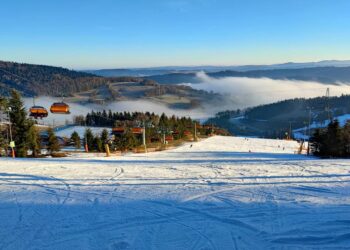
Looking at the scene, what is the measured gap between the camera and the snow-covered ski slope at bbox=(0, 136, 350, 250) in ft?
22.9

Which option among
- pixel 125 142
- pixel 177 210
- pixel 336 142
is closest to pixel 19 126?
pixel 125 142

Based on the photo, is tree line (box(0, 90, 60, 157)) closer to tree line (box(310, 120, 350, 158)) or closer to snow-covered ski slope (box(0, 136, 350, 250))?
snow-covered ski slope (box(0, 136, 350, 250))

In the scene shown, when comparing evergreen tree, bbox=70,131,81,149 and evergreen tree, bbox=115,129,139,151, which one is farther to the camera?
evergreen tree, bbox=70,131,81,149

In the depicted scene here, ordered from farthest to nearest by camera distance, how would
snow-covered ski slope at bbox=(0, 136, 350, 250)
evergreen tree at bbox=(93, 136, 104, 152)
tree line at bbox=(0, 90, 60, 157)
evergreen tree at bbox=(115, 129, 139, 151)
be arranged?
evergreen tree at bbox=(93, 136, 104, 152) → evergreen tree at bbox=(115, 129, 139, 151) → tree line at bbox=(0, 90, 60, 157) → snow-covered ski slope at bbox=(0, 136, 350, 250)

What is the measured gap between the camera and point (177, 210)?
8.91 metres

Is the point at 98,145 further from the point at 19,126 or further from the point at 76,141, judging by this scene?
the point at 19,126

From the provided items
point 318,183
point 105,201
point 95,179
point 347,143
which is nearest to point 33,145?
point 95,179

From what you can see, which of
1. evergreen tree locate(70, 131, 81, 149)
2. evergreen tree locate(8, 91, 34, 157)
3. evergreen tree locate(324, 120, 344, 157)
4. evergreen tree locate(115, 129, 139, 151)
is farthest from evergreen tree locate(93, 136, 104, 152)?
evergreen tree locate(324, 120, 344, 157)

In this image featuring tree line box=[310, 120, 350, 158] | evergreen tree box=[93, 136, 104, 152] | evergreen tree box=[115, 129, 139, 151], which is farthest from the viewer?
evergreen tree box=[93, 136, 104, 152]

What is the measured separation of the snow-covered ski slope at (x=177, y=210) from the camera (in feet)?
22.9

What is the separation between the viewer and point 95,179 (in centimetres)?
1300

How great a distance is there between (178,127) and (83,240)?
252ft

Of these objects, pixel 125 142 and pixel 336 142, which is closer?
Result: pixel 336 142

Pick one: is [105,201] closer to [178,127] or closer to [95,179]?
[95,179]
